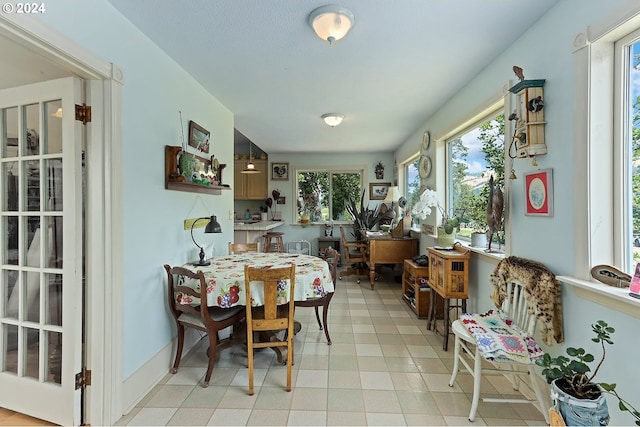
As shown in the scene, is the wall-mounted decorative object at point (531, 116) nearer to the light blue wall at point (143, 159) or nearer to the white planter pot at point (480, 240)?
the white planter pot at point (480, 240)

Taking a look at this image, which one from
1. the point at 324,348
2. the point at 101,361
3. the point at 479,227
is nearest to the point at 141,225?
the point at 101,361

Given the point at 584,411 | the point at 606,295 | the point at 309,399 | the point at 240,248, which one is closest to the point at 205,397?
the point at 309,399

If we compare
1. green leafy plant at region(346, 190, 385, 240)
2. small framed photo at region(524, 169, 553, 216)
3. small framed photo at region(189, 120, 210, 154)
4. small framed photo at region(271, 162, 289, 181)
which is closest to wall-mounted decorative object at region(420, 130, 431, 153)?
green leafy plant at region(346, 190, 385, 240)

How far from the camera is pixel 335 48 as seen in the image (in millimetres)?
2145

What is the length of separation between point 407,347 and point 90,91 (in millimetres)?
2915

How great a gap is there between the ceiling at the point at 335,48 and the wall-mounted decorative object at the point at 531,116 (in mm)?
405

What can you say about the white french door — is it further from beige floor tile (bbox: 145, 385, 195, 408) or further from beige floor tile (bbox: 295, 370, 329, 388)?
beige floor tile (bbox: 295, 370, 329, 388)

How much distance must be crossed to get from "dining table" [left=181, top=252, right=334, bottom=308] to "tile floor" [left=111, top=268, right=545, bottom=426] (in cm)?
55

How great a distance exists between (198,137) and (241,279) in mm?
1408

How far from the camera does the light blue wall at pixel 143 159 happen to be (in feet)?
5.33

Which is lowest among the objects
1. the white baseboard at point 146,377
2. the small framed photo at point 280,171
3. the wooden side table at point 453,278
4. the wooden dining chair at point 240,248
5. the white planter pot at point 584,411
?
the white baseboard at point 146,377

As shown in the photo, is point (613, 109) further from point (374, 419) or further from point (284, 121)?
point (284, 121)

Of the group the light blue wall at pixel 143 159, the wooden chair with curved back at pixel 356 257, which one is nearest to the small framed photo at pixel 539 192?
the light blue wall at pixel 143 159

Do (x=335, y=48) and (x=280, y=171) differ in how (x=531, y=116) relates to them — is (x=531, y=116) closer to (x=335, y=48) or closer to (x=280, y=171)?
(x=335, y=48)
